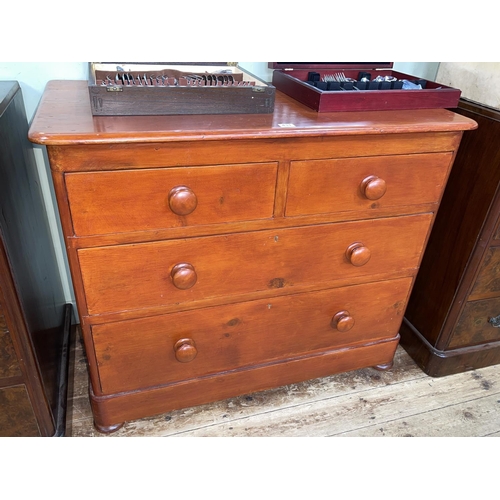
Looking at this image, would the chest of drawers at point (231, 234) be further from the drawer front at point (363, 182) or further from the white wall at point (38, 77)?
the white wall at point (38, 77)

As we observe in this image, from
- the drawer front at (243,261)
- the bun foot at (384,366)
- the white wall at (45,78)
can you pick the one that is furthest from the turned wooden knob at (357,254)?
the white wall at (45,78)

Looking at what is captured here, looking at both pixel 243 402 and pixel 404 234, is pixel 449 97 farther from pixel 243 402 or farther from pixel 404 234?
pixel 243 402

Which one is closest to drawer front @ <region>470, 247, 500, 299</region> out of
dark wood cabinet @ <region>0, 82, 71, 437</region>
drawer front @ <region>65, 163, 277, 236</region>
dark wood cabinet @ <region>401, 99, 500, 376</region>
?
dark wood cabinet @ <region>401, 99, 500, 376</region>

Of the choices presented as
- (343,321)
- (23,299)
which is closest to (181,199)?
(23,299)

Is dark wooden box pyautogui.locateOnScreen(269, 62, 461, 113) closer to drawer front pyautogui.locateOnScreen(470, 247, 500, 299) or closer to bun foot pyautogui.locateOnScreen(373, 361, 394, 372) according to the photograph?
drawer front pyautogui.locateOnScreen(470, 247, 500, 299)

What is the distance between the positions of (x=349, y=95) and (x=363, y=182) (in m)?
0.23

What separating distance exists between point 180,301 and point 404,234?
700mm

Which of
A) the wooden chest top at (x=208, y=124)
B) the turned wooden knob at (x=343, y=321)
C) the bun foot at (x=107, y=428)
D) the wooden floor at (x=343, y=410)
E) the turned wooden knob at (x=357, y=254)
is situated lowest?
the wooden floor at (x=343, y=410)

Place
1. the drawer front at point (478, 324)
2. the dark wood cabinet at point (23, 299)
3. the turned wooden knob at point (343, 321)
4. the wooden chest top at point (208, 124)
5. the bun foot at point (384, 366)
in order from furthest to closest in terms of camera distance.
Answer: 1. the bun foot at point (384, 366)
2. the drawer front at point (478, 324)
3. the turned wooden knob at point (343, 321)
4. the dark wood cabinet at point (23, 299)
5. the wooden chest top at point (208, 124)

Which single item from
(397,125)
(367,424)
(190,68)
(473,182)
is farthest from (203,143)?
(367,424)

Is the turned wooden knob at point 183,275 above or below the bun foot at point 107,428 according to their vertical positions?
above

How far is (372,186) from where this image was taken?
1.12m

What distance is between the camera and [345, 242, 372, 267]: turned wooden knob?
1244 mm

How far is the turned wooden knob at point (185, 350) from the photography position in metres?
1.22
